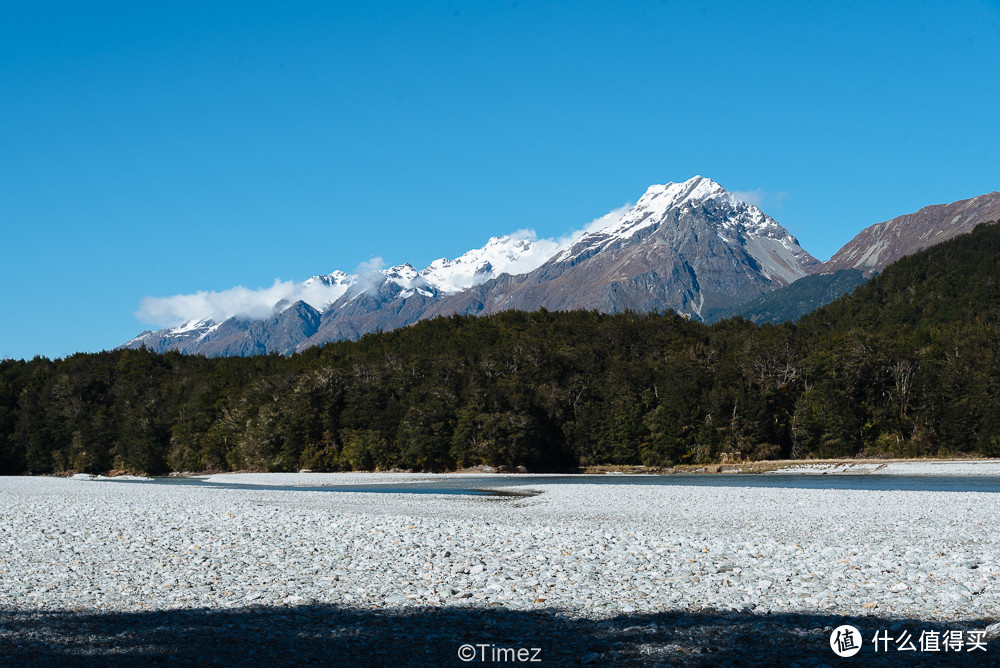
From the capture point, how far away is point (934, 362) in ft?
286

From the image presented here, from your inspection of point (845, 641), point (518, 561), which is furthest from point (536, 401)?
point (845, 641)

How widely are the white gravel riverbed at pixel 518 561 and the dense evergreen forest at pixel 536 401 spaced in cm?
5732

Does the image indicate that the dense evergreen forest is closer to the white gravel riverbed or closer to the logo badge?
the white gravel riverbed

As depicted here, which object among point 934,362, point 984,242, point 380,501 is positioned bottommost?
point 380,501

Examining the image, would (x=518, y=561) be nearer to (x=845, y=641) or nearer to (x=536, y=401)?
(x=845, y=641)

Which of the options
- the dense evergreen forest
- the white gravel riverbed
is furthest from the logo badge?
the dense evergreen forest

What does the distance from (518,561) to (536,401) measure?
74.8 m

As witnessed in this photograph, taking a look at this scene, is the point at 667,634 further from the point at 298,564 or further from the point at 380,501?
the point at 380,501

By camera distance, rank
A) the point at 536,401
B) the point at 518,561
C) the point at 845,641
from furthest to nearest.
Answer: the point at 536,401 → the point at 518,561 → the point at 845,641

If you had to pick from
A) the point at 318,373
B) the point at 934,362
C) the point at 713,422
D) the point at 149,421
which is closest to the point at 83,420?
the point at 149,421

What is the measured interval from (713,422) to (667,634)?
77627mm

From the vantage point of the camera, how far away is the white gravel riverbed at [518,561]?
1396 centimetres

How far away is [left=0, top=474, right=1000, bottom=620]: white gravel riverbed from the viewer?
1396 centimetres

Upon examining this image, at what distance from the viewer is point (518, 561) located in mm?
17906
